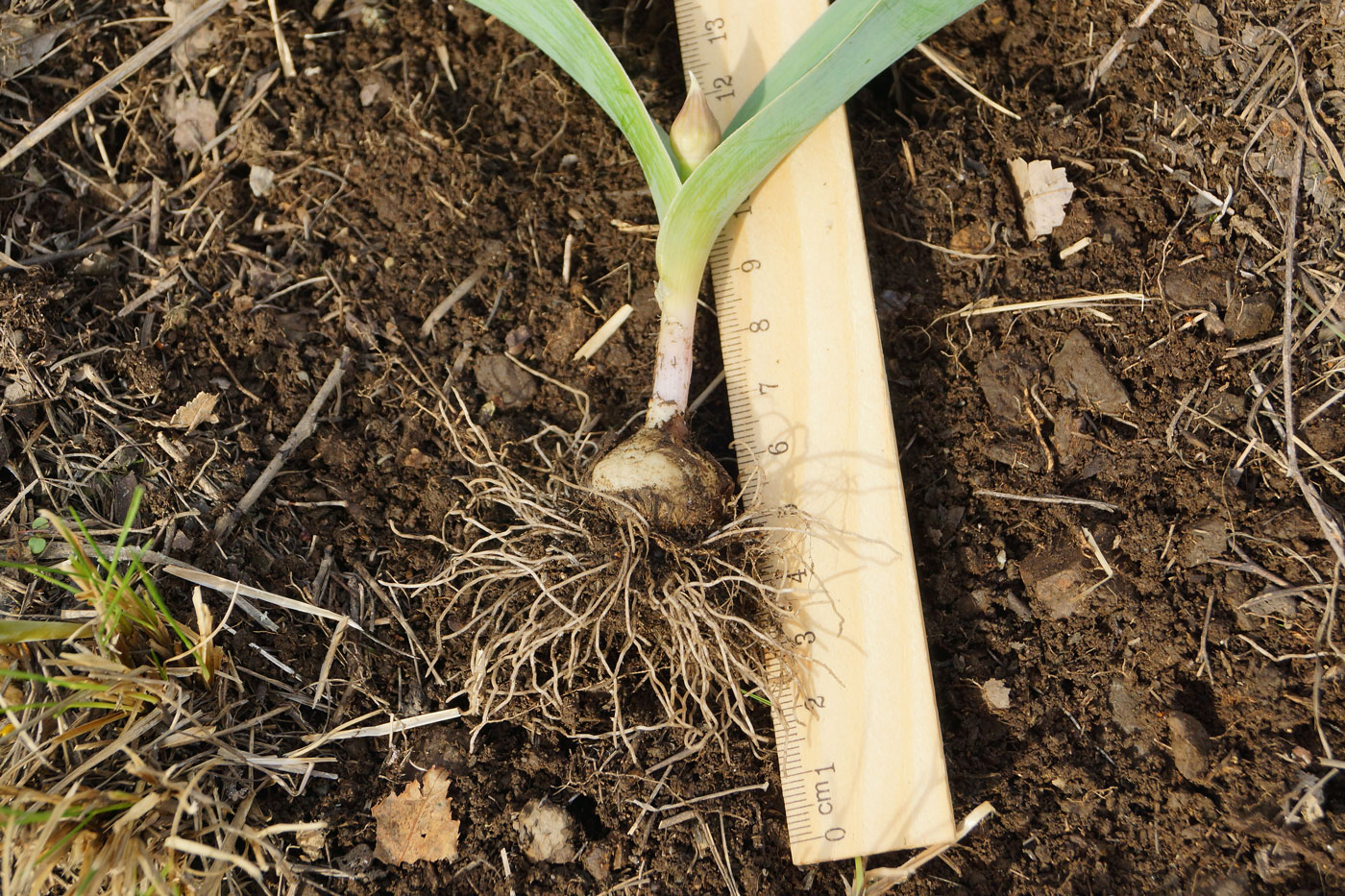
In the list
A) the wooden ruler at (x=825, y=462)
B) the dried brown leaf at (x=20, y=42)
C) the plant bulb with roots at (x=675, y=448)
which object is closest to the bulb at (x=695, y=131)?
the plant bulb with roots at (x=675, y=448)

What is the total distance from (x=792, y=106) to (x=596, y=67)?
0.32 meters

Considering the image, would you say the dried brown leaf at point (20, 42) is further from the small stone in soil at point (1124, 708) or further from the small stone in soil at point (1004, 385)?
the small stone in soil at point (1124, 708)

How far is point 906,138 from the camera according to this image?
5.44 feet

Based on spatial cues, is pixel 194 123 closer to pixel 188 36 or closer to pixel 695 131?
pixel 188 36

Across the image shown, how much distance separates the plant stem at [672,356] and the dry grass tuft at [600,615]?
0.15 m

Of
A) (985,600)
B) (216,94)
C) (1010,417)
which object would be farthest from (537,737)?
(216,94)

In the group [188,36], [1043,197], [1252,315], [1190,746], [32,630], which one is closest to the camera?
[32,630]

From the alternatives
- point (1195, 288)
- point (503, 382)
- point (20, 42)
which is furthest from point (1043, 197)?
point (20, 42)

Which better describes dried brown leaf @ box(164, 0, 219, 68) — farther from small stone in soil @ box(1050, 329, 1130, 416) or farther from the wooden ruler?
small stone in soil @ box(1050, 329, 1130, 416)

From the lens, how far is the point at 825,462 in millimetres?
1518

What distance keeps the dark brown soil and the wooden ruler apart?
2.9 inches

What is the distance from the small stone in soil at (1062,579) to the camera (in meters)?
1.47

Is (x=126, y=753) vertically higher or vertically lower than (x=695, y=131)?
lower

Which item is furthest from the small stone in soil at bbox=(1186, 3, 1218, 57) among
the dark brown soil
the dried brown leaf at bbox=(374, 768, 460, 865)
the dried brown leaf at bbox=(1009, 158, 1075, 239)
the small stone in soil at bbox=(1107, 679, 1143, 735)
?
the dried brown leaf at bbox=(374, 768, 460, 865)
